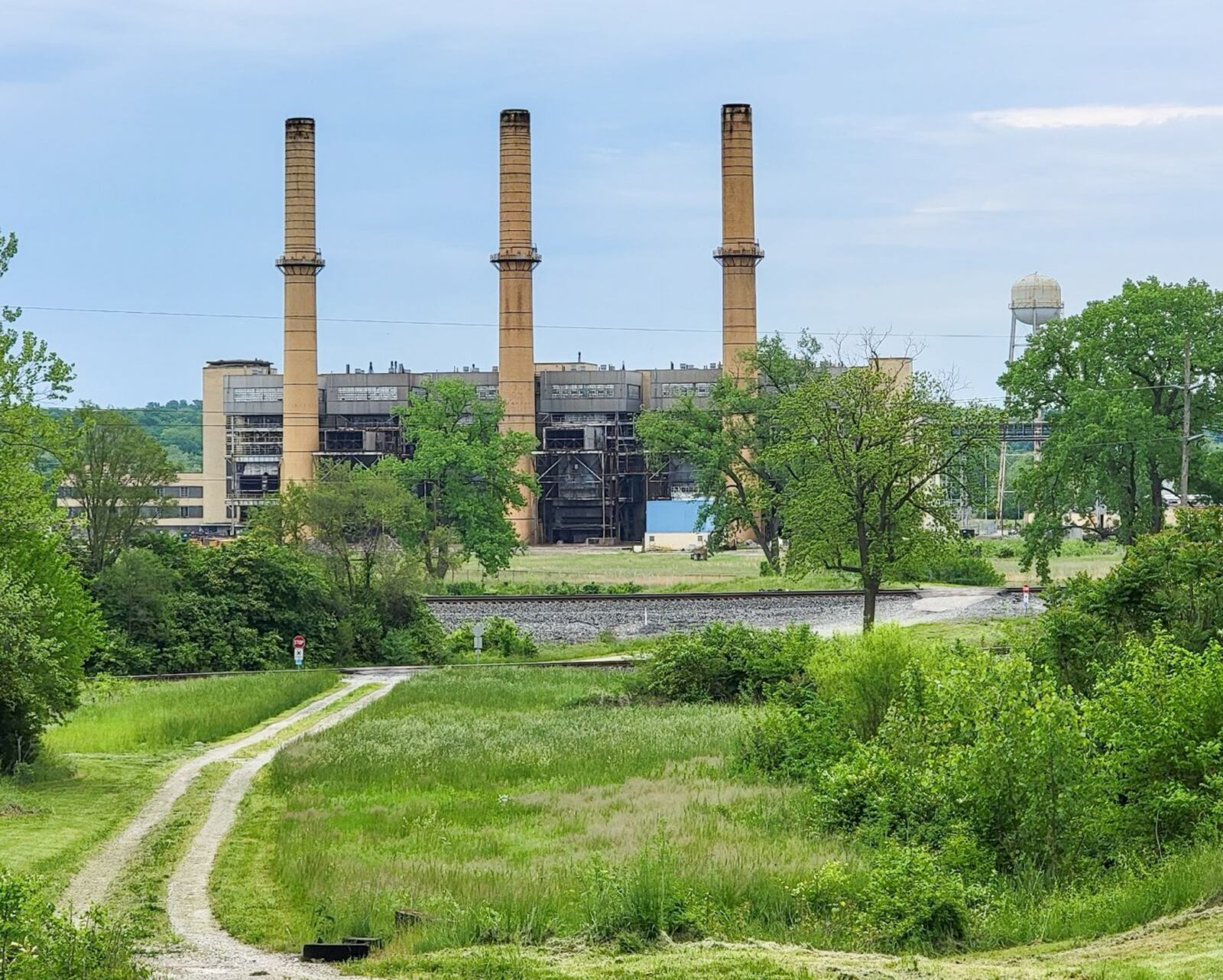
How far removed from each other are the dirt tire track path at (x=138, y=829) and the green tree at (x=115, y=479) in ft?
57.2

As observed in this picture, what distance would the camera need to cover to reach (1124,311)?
5659 centimetres

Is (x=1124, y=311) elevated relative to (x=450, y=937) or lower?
elevated

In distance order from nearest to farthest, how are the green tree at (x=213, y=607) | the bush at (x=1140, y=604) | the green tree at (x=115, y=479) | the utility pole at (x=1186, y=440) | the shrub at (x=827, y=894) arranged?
the shrub at (x=827, y=894) < the bush at (x=1140, y=604) < the green tree at (x=213, y=607) < the utility pole at (x=1186, y=440) < the green tree at (x=115, y=479)

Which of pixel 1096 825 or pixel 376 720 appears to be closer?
pixel 1096 825

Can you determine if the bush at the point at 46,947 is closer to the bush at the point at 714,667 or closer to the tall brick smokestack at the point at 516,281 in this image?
the bush at the point at 714,667

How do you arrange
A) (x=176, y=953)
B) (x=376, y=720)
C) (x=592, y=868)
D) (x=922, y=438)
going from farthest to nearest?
1. (x=922, y=438)
2. (x=376, y=720)
3. (x=592, y=868)
4. (x=176, y=953)

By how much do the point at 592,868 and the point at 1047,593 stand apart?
14.4 meters

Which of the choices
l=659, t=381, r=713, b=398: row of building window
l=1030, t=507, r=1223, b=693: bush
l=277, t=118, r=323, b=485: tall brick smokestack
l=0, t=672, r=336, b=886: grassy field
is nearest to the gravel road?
l=0, t=672, r=336, b=886: grassy field

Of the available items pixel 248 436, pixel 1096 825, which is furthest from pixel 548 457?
pixel 1096 825

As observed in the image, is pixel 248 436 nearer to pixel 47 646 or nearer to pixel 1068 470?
pixel 1068 470

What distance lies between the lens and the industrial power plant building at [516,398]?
9450 centimetres

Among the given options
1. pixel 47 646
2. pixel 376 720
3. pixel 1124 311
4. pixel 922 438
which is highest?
pixel 1124 311

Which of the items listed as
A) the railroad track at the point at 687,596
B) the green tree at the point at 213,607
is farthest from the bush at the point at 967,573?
the green tree at the point at 213,607

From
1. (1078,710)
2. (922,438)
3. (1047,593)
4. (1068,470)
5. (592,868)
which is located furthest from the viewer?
(1068,470)
